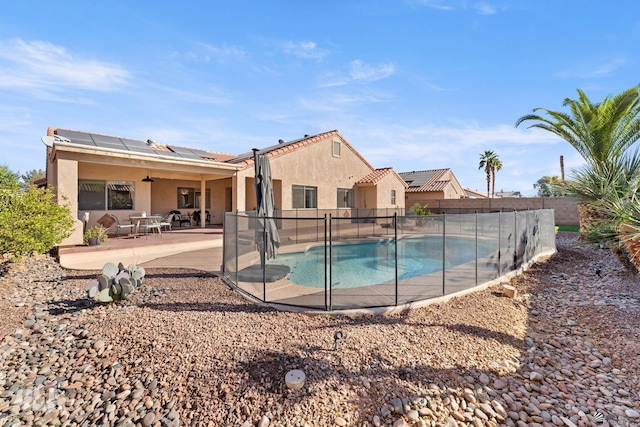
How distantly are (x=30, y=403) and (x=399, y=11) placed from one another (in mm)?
12068

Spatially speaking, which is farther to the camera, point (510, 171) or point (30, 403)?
point (510, 171)

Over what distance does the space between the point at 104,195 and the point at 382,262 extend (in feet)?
42.0

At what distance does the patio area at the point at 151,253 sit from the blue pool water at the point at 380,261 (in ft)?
9.40

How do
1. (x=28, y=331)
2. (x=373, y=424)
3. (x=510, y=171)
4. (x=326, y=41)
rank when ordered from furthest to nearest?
1. (x=510, y=171)
2. (x=326, y=41)
3. (x=28, y=331)
4. (x=373, y=424)

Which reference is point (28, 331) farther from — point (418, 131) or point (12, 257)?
point (418, 131)

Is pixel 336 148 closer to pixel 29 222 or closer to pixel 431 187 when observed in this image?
pixel 431 187

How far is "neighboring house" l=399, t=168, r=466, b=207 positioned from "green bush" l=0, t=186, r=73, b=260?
27.1 m

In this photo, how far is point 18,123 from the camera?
44.1 feet

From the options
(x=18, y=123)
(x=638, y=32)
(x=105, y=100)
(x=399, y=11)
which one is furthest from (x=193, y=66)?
(x=638, y=32)

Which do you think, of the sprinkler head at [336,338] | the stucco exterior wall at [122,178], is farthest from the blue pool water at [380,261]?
the stucco exterior wall at [122,178]

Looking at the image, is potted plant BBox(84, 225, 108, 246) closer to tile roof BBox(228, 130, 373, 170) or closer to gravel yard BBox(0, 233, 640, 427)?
gravel yard BBox(0, 233, 640, 427)

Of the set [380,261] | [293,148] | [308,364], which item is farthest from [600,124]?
[308,364]

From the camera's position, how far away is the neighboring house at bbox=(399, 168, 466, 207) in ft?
95.9

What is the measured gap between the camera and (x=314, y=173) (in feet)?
57.8
